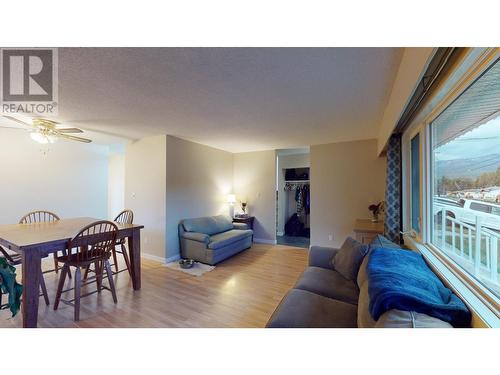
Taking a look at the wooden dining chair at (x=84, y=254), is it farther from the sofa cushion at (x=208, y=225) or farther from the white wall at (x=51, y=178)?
the white wall at (x=51, y=178)

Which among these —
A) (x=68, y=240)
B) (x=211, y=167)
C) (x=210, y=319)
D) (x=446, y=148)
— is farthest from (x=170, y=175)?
(x=446, y=148)

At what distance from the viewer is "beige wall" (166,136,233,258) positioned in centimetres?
385

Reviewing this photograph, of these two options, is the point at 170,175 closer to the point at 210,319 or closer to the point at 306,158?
the point at 210,319

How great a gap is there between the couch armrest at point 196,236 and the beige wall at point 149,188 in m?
0.42

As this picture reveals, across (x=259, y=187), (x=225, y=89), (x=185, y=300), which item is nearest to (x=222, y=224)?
(x=259, y=187)

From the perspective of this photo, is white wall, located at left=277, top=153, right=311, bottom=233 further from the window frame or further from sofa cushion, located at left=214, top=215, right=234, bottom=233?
the window frame

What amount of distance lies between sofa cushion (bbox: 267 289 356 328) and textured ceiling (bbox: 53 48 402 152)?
1.89m

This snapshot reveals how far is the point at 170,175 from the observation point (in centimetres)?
382

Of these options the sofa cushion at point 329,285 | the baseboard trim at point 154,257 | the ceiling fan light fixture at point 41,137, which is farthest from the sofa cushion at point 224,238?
the ceiling fan light fixture at point 41,137

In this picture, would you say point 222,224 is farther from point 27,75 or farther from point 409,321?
point 409,321

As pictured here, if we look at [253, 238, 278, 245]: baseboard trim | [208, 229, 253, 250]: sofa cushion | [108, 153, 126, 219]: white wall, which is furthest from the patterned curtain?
[108, 153, 126, 219]: white wall

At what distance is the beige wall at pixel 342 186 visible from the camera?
158 inches
